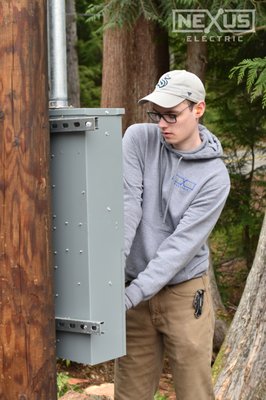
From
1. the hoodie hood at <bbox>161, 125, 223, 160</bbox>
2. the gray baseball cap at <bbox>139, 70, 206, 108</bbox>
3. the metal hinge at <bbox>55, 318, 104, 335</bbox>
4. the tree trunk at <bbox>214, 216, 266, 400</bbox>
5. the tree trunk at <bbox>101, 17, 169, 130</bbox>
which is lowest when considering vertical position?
the tree trunk at <bbox>214, 216, 266, 400</bbox>

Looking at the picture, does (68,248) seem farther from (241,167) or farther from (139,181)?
(241,167)

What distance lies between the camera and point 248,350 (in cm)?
577

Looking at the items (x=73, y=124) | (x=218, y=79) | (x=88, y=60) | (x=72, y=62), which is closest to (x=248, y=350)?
(x=73, y=124)

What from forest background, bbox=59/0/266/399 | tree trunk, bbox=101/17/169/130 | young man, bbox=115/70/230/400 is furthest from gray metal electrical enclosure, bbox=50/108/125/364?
tree trunk, bbox=101/17/169/130

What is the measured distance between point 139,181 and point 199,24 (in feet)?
11.4

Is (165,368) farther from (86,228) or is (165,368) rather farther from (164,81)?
(86,228)

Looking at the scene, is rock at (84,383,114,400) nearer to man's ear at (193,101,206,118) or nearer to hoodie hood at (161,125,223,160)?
hoodie hood at (161,125,223,160)

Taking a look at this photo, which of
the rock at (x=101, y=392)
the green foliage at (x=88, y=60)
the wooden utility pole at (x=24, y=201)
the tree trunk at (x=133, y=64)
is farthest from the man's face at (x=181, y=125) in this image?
the green foliage at (x=88, y=60)

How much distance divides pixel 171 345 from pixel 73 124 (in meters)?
1.39

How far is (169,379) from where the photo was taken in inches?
310

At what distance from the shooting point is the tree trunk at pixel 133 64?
7.74 metres

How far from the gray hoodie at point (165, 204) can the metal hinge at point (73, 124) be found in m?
0.74

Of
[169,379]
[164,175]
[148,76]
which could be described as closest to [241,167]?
[148,76]

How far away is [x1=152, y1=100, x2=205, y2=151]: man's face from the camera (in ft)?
11.8
